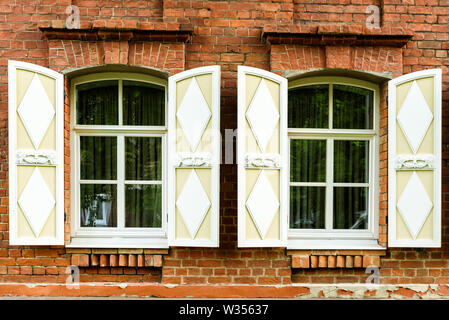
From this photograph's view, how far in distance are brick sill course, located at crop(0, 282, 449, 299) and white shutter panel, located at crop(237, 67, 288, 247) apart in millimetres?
528

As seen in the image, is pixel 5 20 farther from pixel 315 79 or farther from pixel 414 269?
pixel 414 269

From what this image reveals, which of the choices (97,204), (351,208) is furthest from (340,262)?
(97,204)

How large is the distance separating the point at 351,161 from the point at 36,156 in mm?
3020

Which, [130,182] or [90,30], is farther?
[130,182]

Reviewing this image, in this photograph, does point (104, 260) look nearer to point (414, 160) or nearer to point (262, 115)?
point (262, 115)

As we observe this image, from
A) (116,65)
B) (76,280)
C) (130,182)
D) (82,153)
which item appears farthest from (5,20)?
(76,280)

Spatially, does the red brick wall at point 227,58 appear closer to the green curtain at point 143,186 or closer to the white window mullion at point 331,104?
the white window mullion at point 331,104

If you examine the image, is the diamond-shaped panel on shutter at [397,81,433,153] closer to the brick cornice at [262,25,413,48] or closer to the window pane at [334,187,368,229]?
the brick cornice at [262,25,413,48]

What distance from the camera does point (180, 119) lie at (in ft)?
11.0

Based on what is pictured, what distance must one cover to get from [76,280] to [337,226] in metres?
2.63

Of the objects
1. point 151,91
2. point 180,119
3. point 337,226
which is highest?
point 151,91

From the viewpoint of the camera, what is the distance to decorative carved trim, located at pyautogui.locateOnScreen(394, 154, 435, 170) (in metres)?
3.42

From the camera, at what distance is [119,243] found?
140 inches

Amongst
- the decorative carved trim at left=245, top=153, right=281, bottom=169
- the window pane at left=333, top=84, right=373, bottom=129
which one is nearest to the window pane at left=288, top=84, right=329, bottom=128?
the window pane at left=333, top=84, right=373, bottom=129
